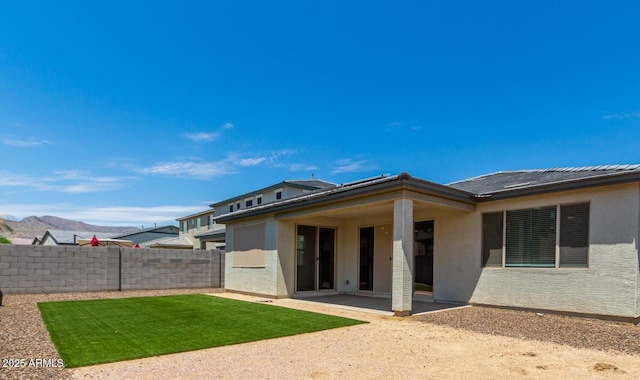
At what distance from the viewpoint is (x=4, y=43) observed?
10695 mm

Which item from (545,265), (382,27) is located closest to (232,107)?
(382,27)

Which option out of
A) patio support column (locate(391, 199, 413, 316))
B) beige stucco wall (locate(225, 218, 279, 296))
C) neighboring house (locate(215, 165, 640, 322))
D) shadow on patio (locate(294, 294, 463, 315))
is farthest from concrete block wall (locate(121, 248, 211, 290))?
patio support column (locate(391, 199, 413, 316))

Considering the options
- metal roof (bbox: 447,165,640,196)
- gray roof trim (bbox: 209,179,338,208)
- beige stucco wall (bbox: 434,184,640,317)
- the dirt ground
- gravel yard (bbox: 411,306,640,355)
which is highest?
gray roof trim (bbox: 209,179,338,208)

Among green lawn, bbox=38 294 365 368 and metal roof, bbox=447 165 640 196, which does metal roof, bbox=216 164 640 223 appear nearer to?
metal roof, bbox=447 165 640 196

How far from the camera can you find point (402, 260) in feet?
28.9

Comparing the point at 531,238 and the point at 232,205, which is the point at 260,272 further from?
the point at 232,205

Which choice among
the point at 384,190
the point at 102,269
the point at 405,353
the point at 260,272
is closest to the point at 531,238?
the point at 384,190

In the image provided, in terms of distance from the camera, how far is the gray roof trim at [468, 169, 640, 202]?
7711 millimetres

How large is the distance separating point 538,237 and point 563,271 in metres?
0.92

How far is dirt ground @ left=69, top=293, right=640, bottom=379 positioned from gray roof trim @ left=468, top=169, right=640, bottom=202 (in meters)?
3.70

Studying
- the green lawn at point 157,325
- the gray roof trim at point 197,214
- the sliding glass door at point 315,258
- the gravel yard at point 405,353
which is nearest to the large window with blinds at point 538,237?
the gravel yard at point 405,353

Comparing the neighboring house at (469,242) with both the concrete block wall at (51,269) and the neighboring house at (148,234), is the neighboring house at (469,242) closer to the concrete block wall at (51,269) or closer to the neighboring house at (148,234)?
the concrete block wall at (51,269)

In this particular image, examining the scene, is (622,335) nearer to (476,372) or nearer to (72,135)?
(476,372)

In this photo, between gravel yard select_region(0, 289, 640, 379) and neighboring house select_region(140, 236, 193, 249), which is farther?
neighboring house select_region(140, 236, 193, 249)
